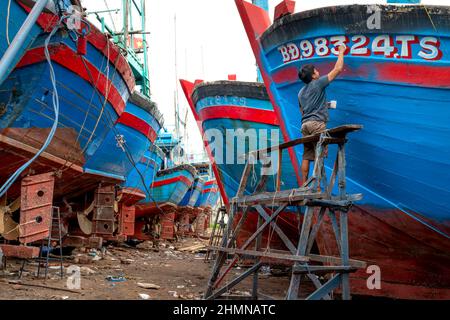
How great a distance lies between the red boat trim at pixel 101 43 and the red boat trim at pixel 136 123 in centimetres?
135

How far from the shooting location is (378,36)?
4.09 metres

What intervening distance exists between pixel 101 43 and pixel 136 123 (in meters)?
3.20

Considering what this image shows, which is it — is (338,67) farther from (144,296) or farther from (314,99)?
(144,296)

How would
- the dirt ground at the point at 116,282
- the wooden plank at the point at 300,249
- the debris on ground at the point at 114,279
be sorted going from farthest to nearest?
1. the debris on ground at the point at 114,279
2. the dirt ground at the point at 116,282
3. the wooden plank at the point at 300,249

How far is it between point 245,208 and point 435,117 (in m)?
2.13

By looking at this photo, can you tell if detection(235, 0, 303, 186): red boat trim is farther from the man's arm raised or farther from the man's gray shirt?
the man's arm raised

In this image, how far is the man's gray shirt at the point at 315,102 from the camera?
4.13m

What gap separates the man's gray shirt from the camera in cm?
413

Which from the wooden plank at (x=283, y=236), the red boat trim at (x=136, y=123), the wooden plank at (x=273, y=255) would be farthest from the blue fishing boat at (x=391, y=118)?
the red boat trim at (x=136, y=123)

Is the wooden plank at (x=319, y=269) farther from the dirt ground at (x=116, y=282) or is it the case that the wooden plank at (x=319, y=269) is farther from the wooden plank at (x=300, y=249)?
the dirt ground at (x=116, y=282)

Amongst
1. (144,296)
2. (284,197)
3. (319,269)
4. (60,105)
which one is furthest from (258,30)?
(144,296)

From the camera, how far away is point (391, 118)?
428cm

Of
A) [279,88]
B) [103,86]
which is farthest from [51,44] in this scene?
[279,88]

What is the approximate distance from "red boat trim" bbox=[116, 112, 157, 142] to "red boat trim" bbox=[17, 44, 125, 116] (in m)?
1.46
